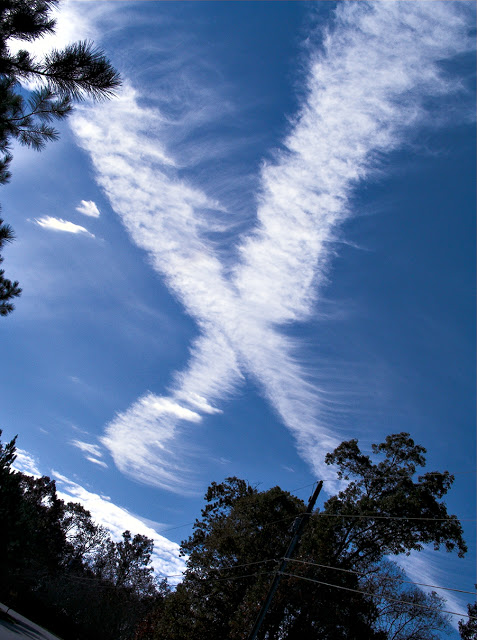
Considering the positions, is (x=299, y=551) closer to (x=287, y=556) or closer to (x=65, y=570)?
(x=287, y=556)

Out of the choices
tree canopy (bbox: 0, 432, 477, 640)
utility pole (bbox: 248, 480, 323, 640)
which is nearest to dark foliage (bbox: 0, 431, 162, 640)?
tree canopy (bbox: 0, 432, 477, 640)

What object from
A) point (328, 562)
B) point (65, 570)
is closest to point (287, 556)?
point (328, 562)

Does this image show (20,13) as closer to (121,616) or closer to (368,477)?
(368,477)

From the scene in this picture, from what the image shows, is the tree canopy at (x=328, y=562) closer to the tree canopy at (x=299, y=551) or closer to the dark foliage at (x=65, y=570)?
the tree canopy at (x=299, y=551)

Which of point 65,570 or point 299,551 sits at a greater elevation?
point 299,551

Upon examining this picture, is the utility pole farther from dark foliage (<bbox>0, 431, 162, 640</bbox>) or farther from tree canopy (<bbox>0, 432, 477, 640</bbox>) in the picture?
dark foliage (<bbox>0, 431, 162, 640</bbox>)

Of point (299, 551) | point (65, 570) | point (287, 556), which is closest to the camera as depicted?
point (287, 556)

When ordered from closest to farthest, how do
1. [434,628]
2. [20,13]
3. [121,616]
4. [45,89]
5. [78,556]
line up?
[20,13], [45,89], [434,628], [121,616], [78,556]

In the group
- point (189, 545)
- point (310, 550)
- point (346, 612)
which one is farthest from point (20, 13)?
point (189, 545)

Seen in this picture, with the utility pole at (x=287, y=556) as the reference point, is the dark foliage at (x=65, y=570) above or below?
below

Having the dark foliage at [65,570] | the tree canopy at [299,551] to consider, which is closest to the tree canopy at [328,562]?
the tree canopy at [299,551]

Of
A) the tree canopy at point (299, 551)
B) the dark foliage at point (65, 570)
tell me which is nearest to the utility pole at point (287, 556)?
the tree canopy at point (299, 551)

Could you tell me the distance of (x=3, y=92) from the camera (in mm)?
5215

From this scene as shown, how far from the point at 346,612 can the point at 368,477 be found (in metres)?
6.21
